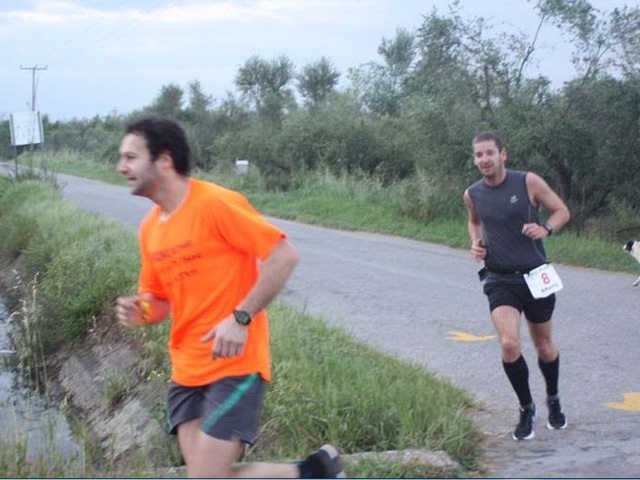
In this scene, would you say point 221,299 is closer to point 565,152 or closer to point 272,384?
point 272,384

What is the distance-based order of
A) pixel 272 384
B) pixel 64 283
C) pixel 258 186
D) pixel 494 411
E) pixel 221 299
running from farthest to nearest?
pixel 258 186 → pixel 64 283 → pixel 494 411 → pixel 272 384 → pixel 221 299

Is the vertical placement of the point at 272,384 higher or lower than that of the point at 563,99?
lower

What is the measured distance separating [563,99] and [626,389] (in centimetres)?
1205

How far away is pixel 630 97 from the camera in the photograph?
730 inches

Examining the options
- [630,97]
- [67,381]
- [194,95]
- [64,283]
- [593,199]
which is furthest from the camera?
[194,95]

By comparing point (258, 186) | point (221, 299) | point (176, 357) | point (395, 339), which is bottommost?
point (258, 186)

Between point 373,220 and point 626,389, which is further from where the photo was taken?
point 373,220

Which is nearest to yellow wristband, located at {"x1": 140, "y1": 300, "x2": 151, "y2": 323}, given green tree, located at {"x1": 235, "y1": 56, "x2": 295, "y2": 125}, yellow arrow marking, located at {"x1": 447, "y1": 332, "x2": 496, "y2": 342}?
yellow arrow marking, located at {"x1": 447, "y1": 332, "x2": 496, "y2": 342}

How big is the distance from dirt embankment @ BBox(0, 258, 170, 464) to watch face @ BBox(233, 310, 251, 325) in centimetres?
254

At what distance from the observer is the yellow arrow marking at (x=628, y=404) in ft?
24.4

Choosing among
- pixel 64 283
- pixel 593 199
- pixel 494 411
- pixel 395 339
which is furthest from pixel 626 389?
pixel 593 199

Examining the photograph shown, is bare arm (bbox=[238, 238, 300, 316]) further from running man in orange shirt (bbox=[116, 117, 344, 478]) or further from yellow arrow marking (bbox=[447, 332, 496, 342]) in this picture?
yellow arrow marking (bbox=[447, 332, 496, 342])

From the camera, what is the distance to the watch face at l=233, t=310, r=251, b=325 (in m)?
4.07

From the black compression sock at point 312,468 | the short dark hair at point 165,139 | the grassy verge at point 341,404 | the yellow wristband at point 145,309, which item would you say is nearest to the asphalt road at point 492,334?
the grassy verge at point 341,404
